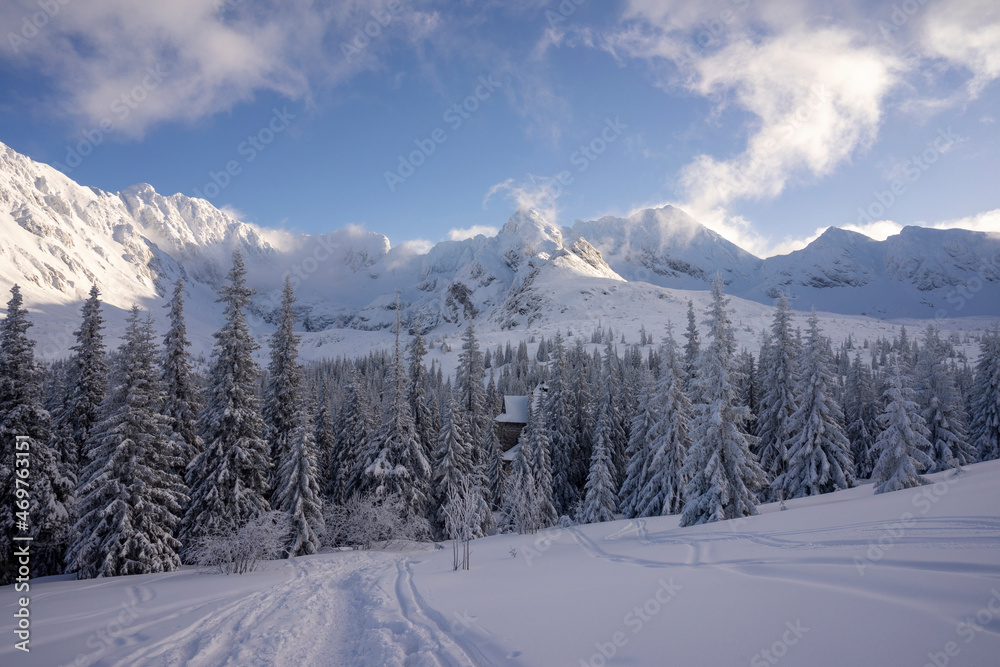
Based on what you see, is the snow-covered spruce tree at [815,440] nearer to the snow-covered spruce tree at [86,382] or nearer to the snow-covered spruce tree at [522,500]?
the snow-covered spruce tree at [522,500]

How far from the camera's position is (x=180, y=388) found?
24.0m

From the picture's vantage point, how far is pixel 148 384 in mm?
20906

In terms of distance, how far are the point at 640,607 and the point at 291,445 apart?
23.8 m

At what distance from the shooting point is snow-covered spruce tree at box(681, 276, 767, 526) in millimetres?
20859

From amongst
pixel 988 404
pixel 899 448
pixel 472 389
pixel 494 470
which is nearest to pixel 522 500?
pixel 472 389

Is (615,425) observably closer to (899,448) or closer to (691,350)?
(691,350)

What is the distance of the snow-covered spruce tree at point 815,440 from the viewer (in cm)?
2683

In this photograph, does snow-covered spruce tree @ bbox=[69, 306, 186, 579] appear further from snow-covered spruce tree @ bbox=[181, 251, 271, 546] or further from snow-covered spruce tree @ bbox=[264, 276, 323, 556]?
snow-covered spruce tree @ bbox=[264, 276, 323, 556]

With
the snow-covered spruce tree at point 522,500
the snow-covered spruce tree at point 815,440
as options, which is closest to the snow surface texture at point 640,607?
the snow-covered spruce tree at point 522,500

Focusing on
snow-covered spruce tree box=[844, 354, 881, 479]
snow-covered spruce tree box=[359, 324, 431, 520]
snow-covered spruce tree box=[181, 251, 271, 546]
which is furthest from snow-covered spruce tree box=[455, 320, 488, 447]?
snow-covered spruce tree box=[844, 354, 881, 479]

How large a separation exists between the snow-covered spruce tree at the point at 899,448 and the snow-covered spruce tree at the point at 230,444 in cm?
2989

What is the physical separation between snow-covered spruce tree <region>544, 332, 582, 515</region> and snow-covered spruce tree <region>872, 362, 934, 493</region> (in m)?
22.9

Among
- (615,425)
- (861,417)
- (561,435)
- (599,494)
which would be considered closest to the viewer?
(599,494)

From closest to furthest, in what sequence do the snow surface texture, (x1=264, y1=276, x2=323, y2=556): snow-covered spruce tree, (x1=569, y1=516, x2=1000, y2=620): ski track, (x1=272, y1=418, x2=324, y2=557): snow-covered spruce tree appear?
the snow surface texture, (x1=569, y1=516, x2=1000, y2=620): ski track, (x1=272, y1=418, x2=324, y2=557): snow-covered spruce tree, (x1=264, y1=276, x2=323, y2=556): snow-covered spruce tree
